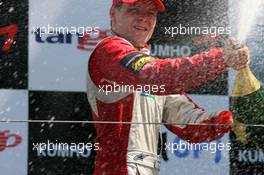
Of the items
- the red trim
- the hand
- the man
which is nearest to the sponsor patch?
the man

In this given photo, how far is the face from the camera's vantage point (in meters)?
2.34

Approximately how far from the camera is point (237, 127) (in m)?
2.31

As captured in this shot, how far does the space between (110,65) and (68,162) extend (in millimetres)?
407

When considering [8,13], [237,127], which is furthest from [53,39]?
[237,127]

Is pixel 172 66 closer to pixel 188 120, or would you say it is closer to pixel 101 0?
pixel 188 120

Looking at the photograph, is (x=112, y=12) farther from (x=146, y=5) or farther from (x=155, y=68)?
(x=155, y=68)

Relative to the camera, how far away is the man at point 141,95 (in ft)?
7.57

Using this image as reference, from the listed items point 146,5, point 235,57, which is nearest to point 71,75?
point 146,5

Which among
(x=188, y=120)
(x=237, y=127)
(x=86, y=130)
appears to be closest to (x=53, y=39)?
(x=86, y=130)

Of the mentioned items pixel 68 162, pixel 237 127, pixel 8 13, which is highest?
pixel 8 13

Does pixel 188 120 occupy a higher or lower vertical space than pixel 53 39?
lower

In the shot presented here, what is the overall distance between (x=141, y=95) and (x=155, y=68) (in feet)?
0.38

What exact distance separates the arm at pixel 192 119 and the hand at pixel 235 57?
0.18m

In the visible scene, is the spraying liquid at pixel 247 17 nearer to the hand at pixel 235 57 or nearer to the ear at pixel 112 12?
the hand at pixel 235 57
